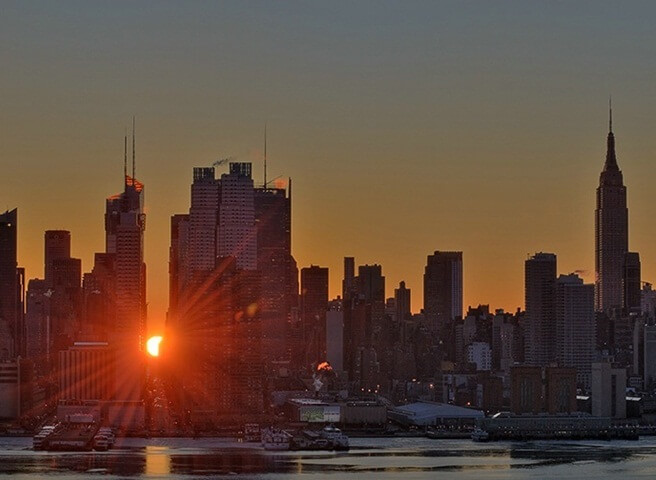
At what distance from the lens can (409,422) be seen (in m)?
184

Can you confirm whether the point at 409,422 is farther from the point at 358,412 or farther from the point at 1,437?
the point at 1,437

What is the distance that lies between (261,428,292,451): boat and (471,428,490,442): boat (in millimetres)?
19598

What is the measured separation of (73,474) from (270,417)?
68.2 m

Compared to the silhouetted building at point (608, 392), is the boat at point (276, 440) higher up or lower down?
lower down

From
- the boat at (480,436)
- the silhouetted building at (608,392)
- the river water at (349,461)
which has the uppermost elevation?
the silhouetted building at (608,392)

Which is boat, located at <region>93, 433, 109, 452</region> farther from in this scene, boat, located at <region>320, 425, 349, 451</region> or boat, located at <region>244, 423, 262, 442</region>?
boat, located at <region>320, 425, 349, 451</region>

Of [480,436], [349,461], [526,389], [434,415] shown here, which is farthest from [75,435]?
[526,389]

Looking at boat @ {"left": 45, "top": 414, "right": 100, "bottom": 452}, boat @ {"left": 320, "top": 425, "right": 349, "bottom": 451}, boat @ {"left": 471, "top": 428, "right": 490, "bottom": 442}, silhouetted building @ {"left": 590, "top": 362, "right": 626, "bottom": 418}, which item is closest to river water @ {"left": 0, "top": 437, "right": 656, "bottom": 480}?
boat @ {"left": 320, "top": 425, "right": 349, "bottom": 451}

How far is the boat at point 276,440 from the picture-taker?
149 m

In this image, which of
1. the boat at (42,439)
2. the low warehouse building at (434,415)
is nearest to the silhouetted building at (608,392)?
the low warehouse building at (434,415)

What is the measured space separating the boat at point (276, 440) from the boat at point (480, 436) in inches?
772

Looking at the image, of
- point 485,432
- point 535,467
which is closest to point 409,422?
point 485,432

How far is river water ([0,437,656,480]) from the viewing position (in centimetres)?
12225

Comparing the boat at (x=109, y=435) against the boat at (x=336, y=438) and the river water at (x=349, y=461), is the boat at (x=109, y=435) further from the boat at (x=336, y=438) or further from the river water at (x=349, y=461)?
the boat at (x=336, y=438)
